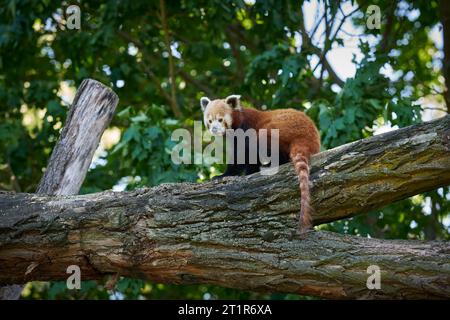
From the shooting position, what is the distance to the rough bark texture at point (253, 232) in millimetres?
4914

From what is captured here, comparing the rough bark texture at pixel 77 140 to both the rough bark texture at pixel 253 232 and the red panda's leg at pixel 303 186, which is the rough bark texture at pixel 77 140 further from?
the red panda's leg at pixel 303 186

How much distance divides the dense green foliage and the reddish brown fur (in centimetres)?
105

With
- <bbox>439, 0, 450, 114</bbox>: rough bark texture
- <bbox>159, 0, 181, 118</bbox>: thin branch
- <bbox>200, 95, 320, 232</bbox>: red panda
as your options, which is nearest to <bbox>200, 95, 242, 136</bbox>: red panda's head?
<bbox>200, 95, 320, 232</bbox>: red panda

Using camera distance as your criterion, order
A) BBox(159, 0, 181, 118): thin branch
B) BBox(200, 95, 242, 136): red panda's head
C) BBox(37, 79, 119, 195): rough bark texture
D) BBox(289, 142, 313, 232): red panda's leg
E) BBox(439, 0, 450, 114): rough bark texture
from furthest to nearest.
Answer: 1. BBox(159, 0, 181, 118): thin branch
2. BBox(439, 0, 450, 114): rough bark texture
3. BBox(200, 95, 242, 136): red panda's head
4. BBox(37, 79, 119, 195): rough bark texture
5. BBox(289, 142, 313, 232): red panda's leg

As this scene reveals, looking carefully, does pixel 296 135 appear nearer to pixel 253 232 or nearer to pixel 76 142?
pixel 253 232

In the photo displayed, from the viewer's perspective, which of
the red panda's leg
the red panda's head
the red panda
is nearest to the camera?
the red panda's leg

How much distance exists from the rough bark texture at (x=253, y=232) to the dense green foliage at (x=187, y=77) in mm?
2646

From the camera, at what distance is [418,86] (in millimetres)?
10891

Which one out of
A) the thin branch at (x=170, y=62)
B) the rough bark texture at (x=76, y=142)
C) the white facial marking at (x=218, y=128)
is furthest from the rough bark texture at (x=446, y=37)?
the rough bark texture at (x=76, y=142)

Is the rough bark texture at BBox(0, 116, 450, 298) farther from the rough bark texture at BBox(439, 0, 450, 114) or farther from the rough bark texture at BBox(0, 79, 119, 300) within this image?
the rough bark texture at BBox(439, 0, 450, 114)

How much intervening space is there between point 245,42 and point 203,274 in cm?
677

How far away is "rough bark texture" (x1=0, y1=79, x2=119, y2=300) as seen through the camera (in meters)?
6.73

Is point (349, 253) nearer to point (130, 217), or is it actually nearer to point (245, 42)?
point (130, 217)
